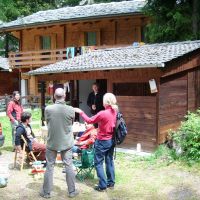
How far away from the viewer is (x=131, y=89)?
10.7m

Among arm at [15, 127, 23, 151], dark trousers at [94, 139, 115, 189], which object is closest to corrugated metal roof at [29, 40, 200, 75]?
dark trousers at [94, 139, 115, 189]

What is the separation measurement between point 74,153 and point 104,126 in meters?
1.99

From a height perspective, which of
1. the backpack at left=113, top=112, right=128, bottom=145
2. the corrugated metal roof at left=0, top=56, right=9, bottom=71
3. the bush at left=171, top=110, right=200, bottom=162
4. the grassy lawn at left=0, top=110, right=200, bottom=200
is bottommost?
the grassy lawn at left=0, top=110, right=200, bottom=200

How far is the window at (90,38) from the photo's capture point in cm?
2517

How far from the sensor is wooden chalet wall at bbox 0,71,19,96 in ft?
104

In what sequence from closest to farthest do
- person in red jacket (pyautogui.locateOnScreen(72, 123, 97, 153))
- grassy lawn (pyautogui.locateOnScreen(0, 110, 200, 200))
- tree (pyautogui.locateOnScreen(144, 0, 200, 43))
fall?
1. grassy lawn (pyautogui.locateOnScreen(0, 110, 200, 200))
2. person in red jacket (pyautogui.locateOnScreen(72, 123, 97, 153))
3. tree (pyautogui.locateOnScreen(144, 0, 200, 43))

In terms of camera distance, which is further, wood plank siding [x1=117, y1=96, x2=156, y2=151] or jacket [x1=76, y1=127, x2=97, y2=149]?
wood plank siding [x1=117, y1=96, x2=156, y2=151]

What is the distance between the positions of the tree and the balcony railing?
27.9ft

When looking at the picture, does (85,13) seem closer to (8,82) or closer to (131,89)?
(8,82)

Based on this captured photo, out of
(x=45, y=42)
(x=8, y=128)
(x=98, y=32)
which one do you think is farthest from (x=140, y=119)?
(x=45, y=42)

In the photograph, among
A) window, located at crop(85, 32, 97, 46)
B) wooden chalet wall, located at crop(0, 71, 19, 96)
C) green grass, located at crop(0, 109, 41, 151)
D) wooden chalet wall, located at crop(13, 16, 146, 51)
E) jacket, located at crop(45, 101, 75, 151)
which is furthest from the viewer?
wooden chalet wall, located at crop(0, 71, 19, 96)

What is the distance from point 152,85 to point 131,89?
89 centimetres

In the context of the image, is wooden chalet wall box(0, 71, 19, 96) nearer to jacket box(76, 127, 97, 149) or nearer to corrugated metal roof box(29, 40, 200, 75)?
corrugated metal roof box(29, 40, 200, 75)

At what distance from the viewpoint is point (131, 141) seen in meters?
10.7
